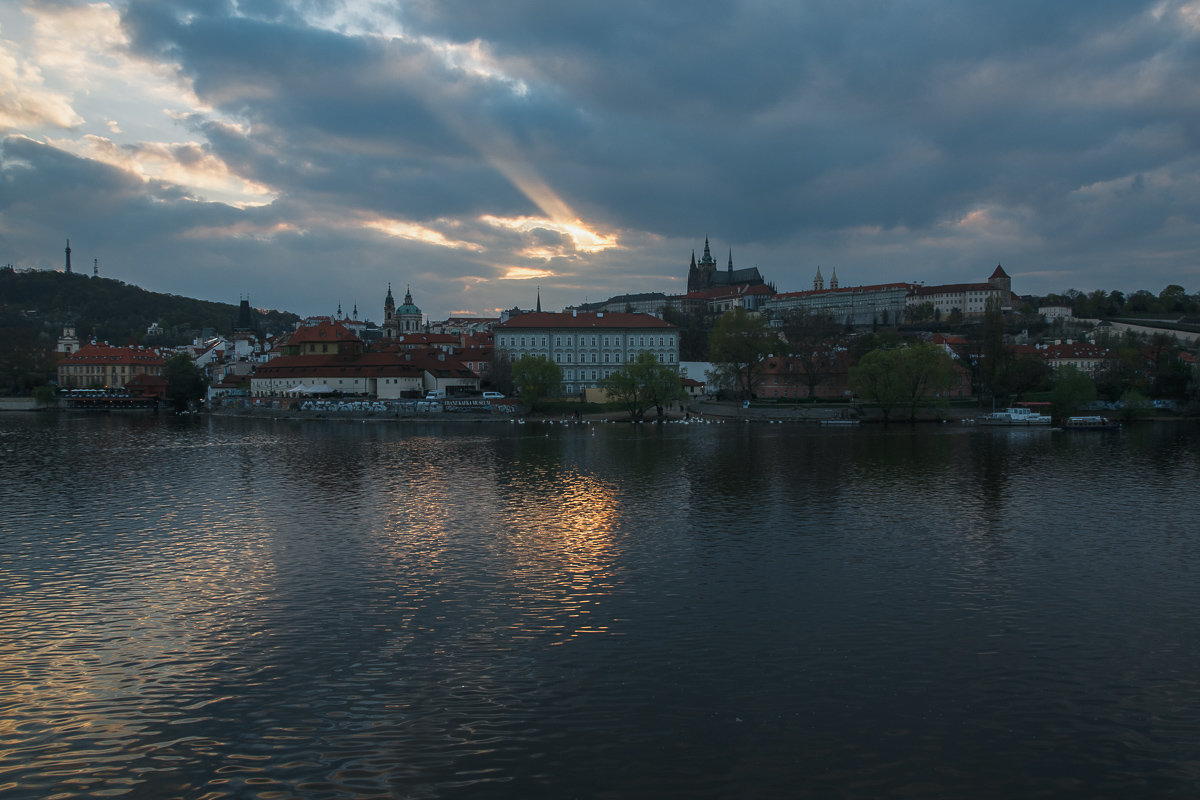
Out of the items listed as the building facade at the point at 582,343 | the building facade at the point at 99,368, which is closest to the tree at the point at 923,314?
the building facade at the point at 582,343

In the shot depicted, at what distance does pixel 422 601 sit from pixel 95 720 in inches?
236

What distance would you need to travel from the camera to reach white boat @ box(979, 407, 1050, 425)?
2630 inches

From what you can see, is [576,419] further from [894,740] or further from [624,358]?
[894,740]

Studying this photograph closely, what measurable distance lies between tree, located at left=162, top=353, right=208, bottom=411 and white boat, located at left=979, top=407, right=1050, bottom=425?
84376 millimetres

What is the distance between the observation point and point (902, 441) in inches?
2002

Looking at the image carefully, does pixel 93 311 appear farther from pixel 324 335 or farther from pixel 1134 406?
pixel 1134 406

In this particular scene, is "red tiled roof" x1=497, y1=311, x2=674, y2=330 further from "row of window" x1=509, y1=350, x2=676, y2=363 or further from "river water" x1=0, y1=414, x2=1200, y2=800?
"river water" x1=0, y1=414, x2=1200, y2=800

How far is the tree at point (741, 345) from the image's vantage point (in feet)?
270

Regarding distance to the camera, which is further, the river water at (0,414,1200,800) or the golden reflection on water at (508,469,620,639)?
the golden reflection on water at (508,469,620,639)

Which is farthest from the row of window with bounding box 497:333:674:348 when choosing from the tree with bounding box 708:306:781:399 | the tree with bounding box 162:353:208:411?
the tree with bounding box 162:353:208:411

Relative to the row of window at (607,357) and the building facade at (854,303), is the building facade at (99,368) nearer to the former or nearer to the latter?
the row of window at (607,357)

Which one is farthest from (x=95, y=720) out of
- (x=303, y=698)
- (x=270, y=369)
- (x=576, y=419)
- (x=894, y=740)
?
(x=270, y=369)

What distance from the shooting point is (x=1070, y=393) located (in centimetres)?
6781

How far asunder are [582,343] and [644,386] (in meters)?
22.6
